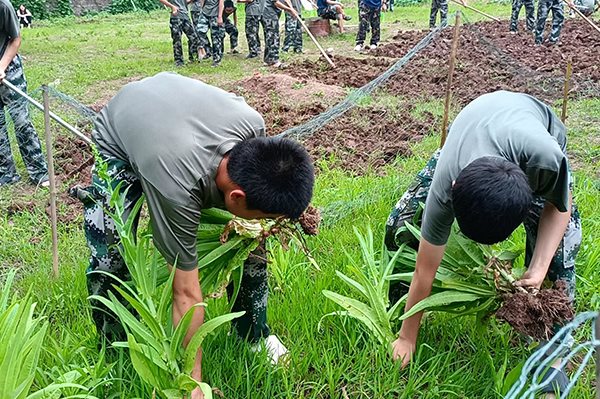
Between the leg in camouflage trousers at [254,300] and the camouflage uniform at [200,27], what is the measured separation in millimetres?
8688

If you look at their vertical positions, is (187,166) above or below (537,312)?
above

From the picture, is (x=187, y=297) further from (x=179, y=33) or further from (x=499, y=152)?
(x=179, y=33)

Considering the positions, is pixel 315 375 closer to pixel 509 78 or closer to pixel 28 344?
pixel 28 344

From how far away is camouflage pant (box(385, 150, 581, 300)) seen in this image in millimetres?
2373

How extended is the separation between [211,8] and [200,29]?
430 mm

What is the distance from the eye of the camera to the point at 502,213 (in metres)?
1.77

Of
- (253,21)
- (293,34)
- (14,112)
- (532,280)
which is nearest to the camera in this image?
(532,280)

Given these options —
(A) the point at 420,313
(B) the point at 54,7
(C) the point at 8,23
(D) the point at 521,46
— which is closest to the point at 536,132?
(A) the point at 420,313

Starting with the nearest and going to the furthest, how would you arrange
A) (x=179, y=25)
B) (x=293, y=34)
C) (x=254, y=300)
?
(x=254, y=300)
(x=179, y=25)
(x=293, y=34)

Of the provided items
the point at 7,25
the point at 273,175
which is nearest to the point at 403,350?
the point at 273,175

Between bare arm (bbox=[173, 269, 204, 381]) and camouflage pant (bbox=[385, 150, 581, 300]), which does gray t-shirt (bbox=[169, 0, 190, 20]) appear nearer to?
camouflage pant (bbox=[385, 150, 581, 300])

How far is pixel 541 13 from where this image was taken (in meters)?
10.6

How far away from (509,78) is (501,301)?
19.8ft

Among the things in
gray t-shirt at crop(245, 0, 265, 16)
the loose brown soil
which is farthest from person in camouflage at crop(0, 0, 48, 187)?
gray t-shirt at crop(245, 0, 265, 16)
